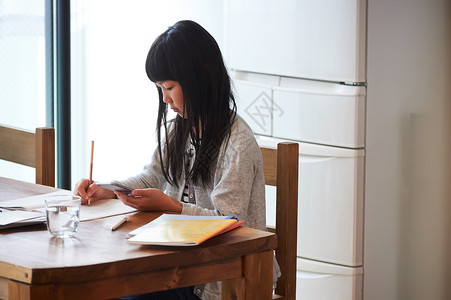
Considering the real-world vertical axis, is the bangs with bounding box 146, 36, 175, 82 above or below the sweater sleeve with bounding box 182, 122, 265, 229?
above

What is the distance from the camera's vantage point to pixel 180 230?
1151mm

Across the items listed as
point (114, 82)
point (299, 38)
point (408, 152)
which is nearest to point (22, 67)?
point (114, 82)

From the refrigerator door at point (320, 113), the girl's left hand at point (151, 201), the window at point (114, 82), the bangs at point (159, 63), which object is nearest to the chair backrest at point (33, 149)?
the bangs at point (159, 63)

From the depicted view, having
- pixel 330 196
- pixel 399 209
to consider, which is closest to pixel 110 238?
pixel 330 196

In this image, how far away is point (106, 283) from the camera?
1009mm

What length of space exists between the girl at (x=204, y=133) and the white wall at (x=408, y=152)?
660 millimetres

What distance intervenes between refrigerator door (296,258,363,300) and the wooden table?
1012mm

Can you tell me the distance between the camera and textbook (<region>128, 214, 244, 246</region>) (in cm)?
108

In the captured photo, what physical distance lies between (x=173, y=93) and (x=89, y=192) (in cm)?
31

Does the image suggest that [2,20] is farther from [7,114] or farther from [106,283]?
[106,283]

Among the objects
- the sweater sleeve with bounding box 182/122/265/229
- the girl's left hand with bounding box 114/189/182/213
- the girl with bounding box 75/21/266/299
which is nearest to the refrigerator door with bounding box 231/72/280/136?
the girl with bounding box 75/21/266/299

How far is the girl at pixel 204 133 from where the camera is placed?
4.84ft

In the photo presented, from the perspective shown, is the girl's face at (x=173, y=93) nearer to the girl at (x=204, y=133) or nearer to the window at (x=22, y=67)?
the girl at (x=204, y=133)

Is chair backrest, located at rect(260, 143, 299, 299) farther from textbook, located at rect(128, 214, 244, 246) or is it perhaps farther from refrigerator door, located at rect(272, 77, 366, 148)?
refrigerator door, located at rect(272, 77, 366, 148)
